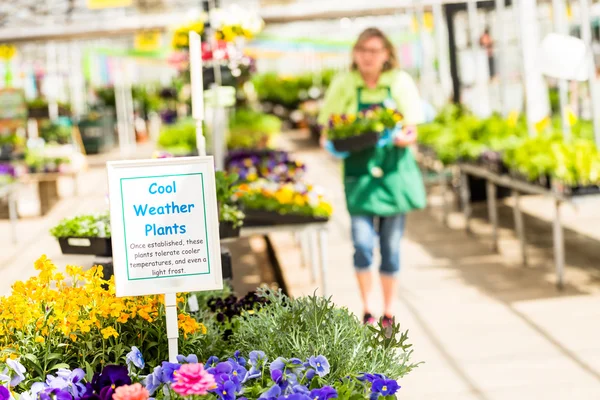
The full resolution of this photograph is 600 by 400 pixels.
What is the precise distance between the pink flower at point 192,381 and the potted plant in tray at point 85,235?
1369 mm

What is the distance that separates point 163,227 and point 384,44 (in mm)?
2543

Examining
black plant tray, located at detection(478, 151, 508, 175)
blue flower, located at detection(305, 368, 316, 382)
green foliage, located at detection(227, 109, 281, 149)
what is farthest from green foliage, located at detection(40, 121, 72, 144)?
blue flower, located at detection(305, 368, 316, 382)

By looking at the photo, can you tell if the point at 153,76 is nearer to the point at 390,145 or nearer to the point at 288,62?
the point at 288,62

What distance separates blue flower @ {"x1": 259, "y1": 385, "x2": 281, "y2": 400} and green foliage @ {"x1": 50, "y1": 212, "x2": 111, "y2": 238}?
1.34 metres

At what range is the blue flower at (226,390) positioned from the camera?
1934 millimetres

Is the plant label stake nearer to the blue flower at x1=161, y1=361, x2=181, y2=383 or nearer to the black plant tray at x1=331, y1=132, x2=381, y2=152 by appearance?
the blue flower at x1=161, y1=361, x2=181, y2=383

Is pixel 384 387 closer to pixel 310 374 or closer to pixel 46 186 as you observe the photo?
pixel 310 374

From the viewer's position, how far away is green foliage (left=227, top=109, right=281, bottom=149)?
8.52 meters

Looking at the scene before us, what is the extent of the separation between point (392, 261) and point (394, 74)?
912mm

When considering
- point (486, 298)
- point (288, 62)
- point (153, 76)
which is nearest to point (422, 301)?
point (486, 298)

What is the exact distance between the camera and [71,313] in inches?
88.9

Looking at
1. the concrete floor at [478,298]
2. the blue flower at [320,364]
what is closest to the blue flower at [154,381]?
the blue flower at [320,364]

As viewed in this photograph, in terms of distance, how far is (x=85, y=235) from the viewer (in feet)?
10.3

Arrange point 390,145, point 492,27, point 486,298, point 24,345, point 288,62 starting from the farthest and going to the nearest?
point 288,62 → point 492,27 → point 486,298 → point 390,145 → point 24,345
